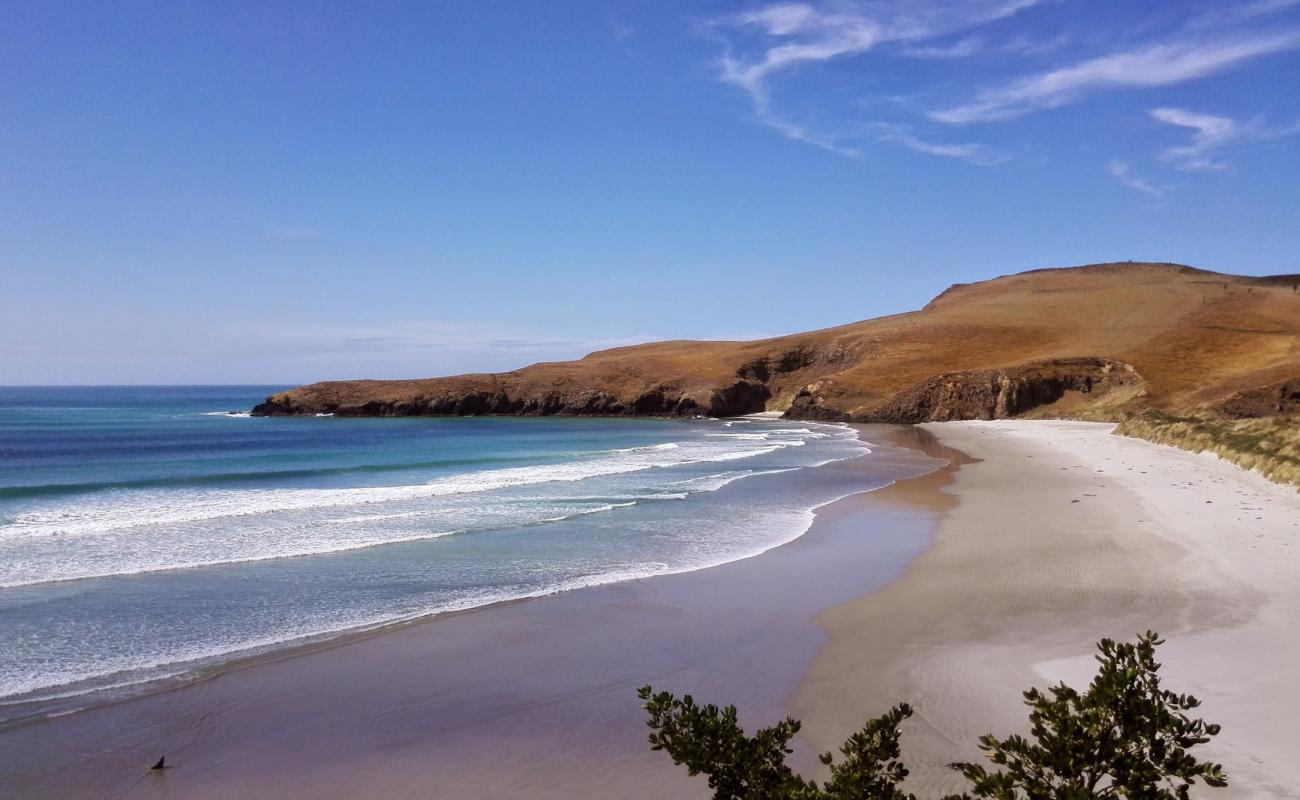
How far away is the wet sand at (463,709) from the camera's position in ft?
20.0

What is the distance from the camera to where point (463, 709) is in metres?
7.53

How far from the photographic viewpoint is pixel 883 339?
82500 millimetres

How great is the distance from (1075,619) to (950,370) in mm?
62600

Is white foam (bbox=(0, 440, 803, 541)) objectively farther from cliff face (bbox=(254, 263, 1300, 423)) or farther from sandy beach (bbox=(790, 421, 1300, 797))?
cliff face (bbox=(254, 263, 1300, 423))

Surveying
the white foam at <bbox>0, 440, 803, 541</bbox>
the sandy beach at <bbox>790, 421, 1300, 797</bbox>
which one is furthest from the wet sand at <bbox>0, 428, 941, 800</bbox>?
the white foam at <bbox>0, 440, 803, 541</bbox>

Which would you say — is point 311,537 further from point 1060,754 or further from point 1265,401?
point 1265,401

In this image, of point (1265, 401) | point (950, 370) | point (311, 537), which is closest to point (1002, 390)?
point (950, 370)

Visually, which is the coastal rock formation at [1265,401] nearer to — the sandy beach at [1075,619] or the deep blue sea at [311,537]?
the deep blue sea at [311,537]

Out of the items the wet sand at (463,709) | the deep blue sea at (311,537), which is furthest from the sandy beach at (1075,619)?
the deep blue sea at (311,537)

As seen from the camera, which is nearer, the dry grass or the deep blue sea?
the deep blue sea

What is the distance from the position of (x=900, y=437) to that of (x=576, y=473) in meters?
24.0

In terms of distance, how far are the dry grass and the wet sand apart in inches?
557

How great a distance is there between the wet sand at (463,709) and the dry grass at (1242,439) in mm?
14150

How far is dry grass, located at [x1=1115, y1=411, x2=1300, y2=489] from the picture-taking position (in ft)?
64.6
